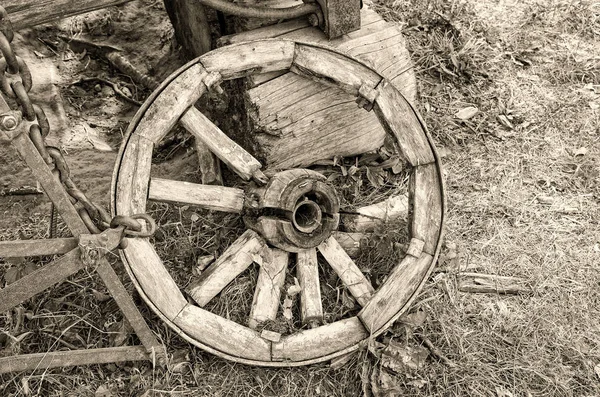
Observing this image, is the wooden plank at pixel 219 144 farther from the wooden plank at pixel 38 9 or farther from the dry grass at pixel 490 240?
the wooden plank at pixel 38 9

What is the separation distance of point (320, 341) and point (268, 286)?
35cm

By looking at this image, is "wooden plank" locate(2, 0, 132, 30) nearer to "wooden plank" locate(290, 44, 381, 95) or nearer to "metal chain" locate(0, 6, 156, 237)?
"metal chain" locate(0, 6, 156, 237)

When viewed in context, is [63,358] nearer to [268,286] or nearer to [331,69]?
[268,286]

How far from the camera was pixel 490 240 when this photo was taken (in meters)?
3.30

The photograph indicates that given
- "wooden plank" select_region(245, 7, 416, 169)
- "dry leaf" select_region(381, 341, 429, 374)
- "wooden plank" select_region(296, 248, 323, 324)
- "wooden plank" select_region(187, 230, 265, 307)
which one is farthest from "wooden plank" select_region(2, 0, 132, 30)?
"dry leaf" select_region(381, 341, 429, 374)

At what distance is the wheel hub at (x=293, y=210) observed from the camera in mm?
2758

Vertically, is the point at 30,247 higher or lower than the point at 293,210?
higher

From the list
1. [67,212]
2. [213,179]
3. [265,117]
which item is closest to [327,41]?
[265,117]

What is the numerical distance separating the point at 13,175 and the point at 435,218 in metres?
2.16

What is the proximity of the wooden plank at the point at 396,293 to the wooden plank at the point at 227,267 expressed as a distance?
22.7 inches

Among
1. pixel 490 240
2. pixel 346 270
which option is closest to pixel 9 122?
pixel 346 270

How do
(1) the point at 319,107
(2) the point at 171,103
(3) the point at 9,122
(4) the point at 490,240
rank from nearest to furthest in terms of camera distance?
(3) the point at 9,122
(2) the point at 171,103
(1) the point at 319,107
(4) the point at 490,240

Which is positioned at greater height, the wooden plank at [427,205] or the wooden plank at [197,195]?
the wooden plank at [197,195]

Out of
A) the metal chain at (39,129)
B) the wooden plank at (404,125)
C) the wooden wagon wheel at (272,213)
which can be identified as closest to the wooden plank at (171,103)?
the wooden wagon wheel at (272,213)
